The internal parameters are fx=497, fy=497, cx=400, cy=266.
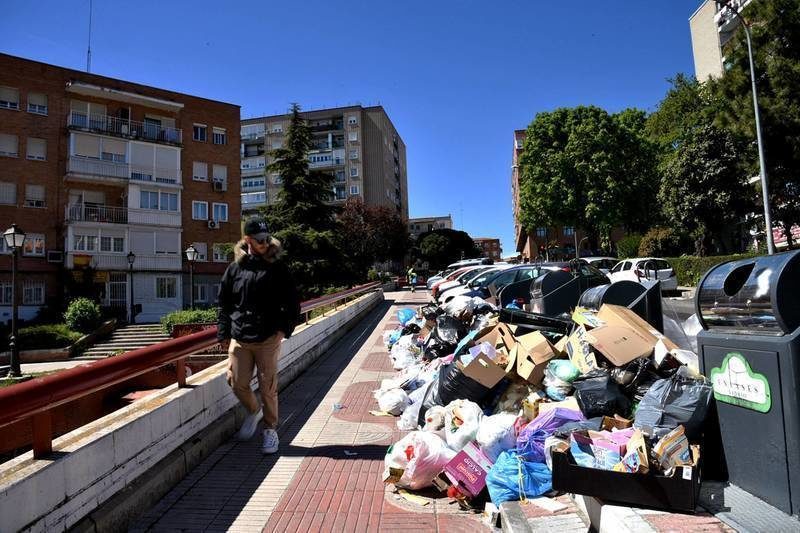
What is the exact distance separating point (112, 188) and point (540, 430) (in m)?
39.3

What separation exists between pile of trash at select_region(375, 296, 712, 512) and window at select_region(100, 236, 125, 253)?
3411cm

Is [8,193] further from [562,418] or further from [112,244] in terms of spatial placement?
[562,418]

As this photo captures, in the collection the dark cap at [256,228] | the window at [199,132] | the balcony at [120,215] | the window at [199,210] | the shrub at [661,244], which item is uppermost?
the window at [199,132]

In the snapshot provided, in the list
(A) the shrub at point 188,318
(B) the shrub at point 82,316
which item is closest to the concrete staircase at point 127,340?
(A) the shrub at point 188,318

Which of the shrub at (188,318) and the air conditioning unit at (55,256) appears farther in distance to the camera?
the air conditioning unit at (55,256)

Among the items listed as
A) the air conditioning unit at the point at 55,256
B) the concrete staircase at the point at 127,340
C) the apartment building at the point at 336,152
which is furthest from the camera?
the apartment building at the point at 336,152

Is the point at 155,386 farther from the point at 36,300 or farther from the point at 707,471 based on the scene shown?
the point at 36,300

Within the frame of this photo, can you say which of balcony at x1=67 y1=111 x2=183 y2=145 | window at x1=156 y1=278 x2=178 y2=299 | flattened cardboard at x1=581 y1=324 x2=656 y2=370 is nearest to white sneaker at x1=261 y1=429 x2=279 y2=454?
flattened cardboard at x1=581 y1=324 x2=656 y2=370

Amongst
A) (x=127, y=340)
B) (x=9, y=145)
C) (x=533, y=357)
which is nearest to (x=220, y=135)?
(x=9, y=145)

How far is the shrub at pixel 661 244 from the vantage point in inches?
1312

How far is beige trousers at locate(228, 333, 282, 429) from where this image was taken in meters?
4.24

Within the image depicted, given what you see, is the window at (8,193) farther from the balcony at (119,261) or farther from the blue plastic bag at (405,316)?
the blue plastic bag at (405,316)

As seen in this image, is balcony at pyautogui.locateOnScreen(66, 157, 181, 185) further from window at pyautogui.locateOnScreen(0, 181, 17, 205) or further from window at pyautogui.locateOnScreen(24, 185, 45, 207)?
window at pyautogui.locateOnScreen(0, 181, 17, 205)

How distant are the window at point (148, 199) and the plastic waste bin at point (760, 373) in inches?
1544
